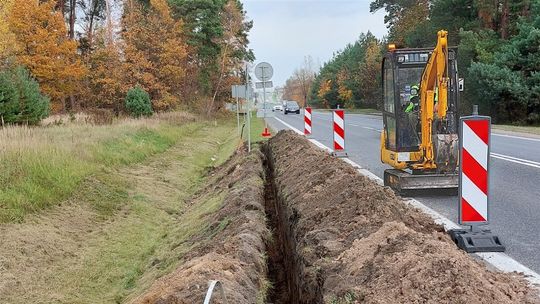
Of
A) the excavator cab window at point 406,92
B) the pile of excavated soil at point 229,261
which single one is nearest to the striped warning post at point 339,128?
the excavator cab window at point 406,92

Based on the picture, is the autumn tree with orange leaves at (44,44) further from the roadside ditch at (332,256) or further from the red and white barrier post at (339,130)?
the roadside ditch at (332,256)

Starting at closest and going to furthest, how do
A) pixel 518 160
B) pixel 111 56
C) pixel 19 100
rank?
pixel 518 160 < pixel 19 100 < pixel 111 56

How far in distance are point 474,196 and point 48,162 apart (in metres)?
7.80

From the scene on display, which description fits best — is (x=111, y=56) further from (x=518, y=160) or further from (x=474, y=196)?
(x=474, y=196)

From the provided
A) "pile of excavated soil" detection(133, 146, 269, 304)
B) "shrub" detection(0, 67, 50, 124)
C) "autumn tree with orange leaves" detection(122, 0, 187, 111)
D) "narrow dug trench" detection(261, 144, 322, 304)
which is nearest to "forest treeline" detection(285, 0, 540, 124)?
"autumn tree with orange leaves" detection(122, 0, 187, 111)

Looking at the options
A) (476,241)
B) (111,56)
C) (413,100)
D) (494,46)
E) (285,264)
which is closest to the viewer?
(476,241)

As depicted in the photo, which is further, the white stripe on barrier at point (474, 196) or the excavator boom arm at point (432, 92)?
the excavator boom arm at point (432, 92)

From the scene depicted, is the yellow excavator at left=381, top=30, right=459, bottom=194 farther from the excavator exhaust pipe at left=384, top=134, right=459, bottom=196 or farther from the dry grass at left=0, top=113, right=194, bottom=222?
the dry grass at left=0, top=113, right=194, bottom=222

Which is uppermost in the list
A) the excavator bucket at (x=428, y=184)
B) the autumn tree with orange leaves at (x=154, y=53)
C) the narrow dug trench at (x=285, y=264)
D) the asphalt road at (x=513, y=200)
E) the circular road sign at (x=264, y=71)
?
the autumn tree with orange leaves at (x=154, y=53)

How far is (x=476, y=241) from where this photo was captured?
4746 millimetres

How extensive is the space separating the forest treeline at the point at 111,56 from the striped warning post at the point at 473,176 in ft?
56.2

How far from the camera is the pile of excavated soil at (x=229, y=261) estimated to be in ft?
14.3

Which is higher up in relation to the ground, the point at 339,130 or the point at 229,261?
the point at 339,130

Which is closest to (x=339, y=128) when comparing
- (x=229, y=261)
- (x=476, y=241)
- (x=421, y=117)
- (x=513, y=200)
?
(x=421, y=117)
